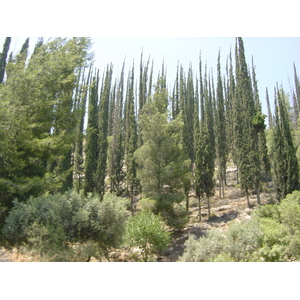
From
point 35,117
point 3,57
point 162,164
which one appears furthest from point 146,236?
point 3,57

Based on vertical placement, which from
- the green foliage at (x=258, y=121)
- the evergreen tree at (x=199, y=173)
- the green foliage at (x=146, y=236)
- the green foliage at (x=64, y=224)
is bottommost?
the green foliage at (x=146, y=236)

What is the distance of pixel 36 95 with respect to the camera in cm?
980

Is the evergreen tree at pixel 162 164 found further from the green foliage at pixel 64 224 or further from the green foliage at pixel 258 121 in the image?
the green foliage at pixel 64 224

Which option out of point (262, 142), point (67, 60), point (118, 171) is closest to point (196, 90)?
point (262, 142)

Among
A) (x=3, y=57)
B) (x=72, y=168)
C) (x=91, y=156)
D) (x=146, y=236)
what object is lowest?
(x=146, y=236)

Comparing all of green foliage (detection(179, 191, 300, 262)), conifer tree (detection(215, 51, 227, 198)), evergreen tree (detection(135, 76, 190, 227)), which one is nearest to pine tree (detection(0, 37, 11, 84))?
evergreen tree (detection(135, 76, 190, 227))

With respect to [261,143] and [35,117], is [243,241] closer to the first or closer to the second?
[35,117]

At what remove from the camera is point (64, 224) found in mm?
7559

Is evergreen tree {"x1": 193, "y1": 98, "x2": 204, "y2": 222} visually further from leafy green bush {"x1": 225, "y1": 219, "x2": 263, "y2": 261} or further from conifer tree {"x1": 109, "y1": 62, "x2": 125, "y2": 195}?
leafy green bush {"x1": 225, "y1": 219, "x2": 263, "y2": 261}

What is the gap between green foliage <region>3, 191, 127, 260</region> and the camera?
22.4 ft

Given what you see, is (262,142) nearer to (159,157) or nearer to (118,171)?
(159,157)

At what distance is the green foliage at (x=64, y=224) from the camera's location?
6830 mm

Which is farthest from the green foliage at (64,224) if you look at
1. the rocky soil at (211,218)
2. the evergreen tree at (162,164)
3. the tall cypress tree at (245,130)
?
the tall cypress tree at (245,130)

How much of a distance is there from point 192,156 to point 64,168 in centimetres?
1322
